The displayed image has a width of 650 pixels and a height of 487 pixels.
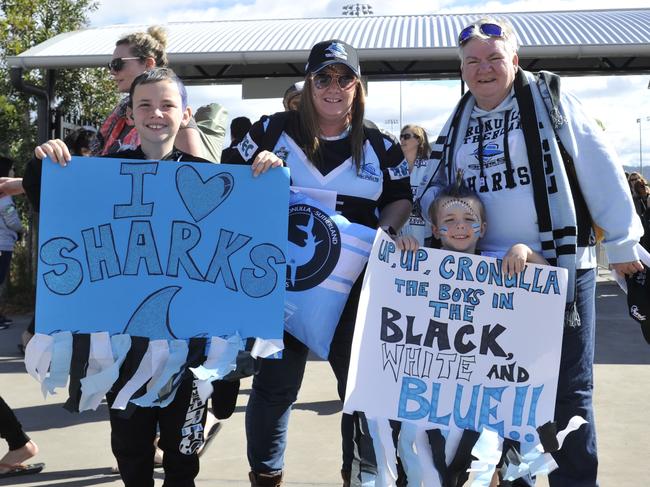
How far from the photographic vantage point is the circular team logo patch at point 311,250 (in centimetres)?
278

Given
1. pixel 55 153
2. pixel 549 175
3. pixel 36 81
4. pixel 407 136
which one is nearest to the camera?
pixel 55 153

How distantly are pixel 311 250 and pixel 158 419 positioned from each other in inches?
31.7

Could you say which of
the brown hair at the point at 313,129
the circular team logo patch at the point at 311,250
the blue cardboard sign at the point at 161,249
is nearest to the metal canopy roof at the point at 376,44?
the brown hair at the point at 313,129

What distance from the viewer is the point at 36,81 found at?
1205 cm

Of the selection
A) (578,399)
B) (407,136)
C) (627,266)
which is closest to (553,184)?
(627,266)

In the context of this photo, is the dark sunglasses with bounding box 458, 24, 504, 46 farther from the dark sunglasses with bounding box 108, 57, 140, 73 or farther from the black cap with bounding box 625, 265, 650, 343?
the dark sunglasses with bounding box 108, 57, 140, 73

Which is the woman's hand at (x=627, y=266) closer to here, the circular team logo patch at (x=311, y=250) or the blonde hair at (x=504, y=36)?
the blonde hair at (x=504, y=36)

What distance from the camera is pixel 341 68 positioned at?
2.82 meters

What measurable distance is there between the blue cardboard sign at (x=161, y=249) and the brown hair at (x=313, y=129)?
29 cm

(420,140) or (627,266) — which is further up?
(420,140)

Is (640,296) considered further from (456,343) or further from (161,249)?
(161,249)

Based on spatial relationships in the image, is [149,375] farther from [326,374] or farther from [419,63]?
[419,63]

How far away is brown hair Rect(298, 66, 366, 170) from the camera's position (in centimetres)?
286

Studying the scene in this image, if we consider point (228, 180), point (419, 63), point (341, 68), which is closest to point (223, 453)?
point (228, 180)
